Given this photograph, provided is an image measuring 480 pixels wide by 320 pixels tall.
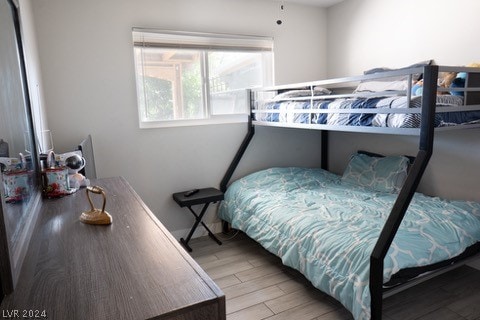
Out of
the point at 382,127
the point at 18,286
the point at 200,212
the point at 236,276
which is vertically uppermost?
the point at 382,127

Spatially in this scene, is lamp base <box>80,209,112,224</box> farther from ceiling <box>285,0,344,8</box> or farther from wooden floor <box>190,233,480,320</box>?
ceiling <box>285,0,344,8</box>

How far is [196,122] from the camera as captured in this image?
3.17 m

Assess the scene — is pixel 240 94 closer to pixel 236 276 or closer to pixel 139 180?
pixel 139 180

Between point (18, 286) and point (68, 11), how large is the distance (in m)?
2.47

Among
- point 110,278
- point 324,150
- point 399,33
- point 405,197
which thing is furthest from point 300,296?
point 399,33

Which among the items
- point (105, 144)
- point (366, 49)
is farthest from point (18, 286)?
point (366, 49)

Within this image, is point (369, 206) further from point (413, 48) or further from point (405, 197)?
point (413, 48)

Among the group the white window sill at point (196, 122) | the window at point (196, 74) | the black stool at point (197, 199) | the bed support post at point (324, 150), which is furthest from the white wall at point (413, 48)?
the black stool at point (197, 199)

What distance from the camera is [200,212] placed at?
3223 mm

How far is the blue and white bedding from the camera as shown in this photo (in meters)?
1.82

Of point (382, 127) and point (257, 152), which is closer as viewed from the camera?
point (382, 127)

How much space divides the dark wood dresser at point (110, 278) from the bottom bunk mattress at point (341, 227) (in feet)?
3.79

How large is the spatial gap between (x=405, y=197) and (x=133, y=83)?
2322 millimetres

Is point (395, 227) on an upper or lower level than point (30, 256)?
lower
